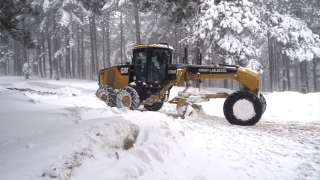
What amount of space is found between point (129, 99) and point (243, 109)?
466 cm

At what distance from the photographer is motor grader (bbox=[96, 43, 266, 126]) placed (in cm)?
788

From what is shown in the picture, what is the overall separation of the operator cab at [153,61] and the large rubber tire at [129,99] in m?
0.75

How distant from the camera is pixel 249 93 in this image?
784 cm

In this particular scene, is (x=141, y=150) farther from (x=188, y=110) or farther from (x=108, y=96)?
(x=108, y=96)

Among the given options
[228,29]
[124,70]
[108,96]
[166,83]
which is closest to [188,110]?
[166,83]

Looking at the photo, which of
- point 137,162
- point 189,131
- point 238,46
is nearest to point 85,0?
point 189,131

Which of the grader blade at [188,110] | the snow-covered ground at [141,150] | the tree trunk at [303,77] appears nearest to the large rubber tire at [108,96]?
the grader blade at [188,110]

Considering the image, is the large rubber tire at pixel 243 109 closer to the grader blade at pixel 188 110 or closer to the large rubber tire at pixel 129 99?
the grader blade at pixel 188 110

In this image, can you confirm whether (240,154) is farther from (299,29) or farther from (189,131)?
(299,29)

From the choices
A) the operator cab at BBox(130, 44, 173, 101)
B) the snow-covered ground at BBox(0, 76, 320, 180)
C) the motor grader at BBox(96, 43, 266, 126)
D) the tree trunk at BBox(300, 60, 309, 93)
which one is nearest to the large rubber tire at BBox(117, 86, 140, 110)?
the motor grader at BBox(96, 43, 266, 126)

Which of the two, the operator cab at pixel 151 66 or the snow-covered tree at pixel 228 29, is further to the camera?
the snow-covered tree at pixel 228 29

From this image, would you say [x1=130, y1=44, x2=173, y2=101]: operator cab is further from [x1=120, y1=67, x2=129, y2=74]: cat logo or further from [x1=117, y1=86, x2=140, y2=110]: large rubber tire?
[x1=117, y1=86, x2=140, y2=110]: large rubber tire

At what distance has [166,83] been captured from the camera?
33.7ft

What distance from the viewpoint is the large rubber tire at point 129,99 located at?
10086 millimetres
